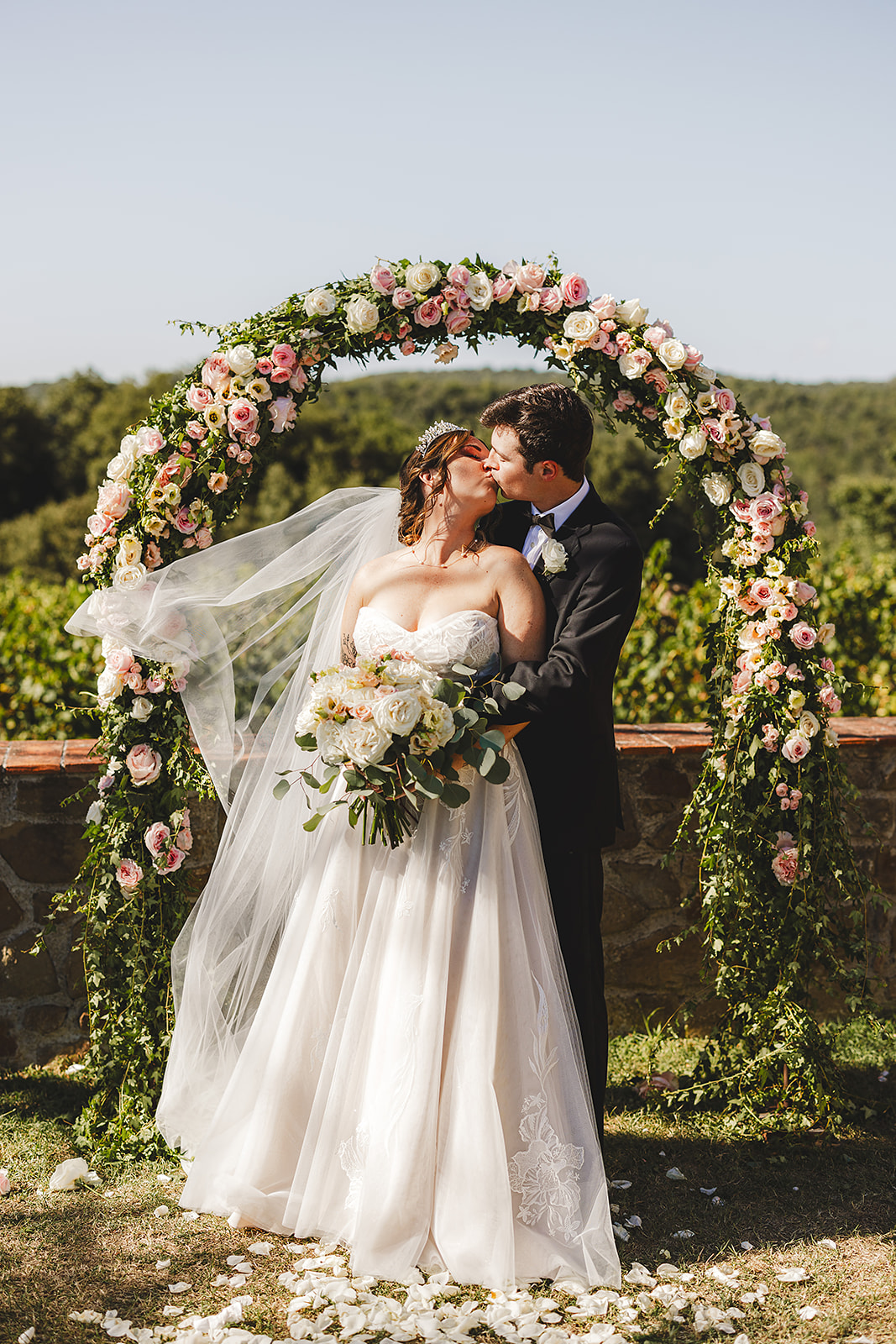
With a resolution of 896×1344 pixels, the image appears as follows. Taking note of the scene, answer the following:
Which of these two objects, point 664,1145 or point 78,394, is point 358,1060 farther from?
point 78,394

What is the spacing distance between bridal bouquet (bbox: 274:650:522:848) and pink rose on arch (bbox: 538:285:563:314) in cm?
147

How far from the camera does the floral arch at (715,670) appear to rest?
148 inches

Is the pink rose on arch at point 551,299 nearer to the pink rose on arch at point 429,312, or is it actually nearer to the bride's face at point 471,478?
the pink rose on arch at point 429,312

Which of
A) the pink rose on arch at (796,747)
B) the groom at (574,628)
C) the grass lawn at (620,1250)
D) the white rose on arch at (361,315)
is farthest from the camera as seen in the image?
the pink rose on arch at (796,747)

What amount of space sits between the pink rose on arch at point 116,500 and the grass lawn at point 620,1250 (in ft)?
7.53

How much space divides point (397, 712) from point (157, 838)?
4.39ft

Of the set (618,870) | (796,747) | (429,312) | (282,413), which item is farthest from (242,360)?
(618,870)

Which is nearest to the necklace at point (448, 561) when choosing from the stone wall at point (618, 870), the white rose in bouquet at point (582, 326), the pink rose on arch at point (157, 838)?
the white rose in bouquet at point (582, 326)

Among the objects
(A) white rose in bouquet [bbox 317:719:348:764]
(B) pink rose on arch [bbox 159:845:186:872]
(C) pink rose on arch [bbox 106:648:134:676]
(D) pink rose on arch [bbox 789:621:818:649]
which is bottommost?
(B) pink rose on arch [bbox 159:845:186:872]

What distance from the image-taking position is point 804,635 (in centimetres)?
376

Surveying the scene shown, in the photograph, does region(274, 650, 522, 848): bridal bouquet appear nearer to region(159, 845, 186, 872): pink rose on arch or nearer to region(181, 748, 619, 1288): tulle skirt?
region(181, 748, 619, 1288): tulle skirt

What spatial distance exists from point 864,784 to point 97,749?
329 cm

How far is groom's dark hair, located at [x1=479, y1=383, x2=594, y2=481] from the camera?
11.1 ft


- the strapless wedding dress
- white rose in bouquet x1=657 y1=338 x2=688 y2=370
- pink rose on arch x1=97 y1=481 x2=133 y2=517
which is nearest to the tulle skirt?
the strapless wedding dress
